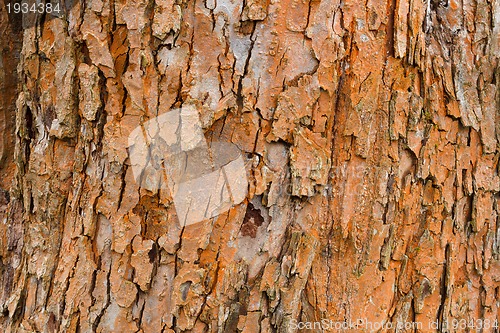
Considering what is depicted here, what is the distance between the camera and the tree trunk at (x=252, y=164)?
127 cm

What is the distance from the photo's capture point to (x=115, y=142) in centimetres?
130

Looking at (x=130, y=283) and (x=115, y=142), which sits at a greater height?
(x=115, y=142)

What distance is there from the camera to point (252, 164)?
1.29 metres

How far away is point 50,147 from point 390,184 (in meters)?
0.92

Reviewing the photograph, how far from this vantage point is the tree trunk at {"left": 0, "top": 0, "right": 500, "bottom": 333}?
1.27 meters

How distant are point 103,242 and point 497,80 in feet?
4.08

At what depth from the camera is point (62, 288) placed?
4.47 ft

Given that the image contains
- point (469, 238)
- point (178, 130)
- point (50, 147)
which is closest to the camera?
point (178, 130)

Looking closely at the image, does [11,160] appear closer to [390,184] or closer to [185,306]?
[185,306]

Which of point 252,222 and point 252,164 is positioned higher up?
point 252,164

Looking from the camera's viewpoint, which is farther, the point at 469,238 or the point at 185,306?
the point at 469,238

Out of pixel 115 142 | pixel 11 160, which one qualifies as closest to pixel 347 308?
pixel 115 142

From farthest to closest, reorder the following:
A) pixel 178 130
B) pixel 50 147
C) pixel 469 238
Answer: pixel 469 238 < pixel 50 147 < pixel 178 130

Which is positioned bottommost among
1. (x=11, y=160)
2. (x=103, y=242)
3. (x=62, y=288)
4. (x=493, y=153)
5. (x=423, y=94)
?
(x=62, y=288)
